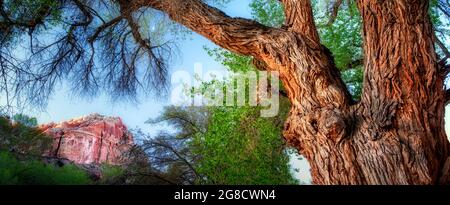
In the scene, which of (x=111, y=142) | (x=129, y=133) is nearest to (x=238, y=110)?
(x=129, y=133)

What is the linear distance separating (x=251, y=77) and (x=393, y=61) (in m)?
4.78

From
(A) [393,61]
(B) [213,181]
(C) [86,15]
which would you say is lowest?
(B) [213,181]

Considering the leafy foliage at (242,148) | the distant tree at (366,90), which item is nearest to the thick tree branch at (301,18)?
the distant tree at (366,90)

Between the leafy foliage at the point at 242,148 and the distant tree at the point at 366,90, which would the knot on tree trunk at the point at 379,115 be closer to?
the distant tree at the point at 366,90

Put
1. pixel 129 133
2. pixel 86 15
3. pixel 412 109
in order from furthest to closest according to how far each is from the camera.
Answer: pixel 129 133 < pixel 86 15 < pixel 412 109

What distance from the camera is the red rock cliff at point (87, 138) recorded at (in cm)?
1262

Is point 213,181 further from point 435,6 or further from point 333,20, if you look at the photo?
point 435,6

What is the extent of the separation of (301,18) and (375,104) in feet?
3.77

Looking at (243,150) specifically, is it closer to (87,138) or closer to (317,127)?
(317,127)

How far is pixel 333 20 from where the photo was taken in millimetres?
8211

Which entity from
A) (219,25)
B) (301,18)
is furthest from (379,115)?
(219,25)

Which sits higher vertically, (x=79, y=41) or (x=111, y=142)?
(x=79, y=41)

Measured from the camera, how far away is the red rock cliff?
497 inches
